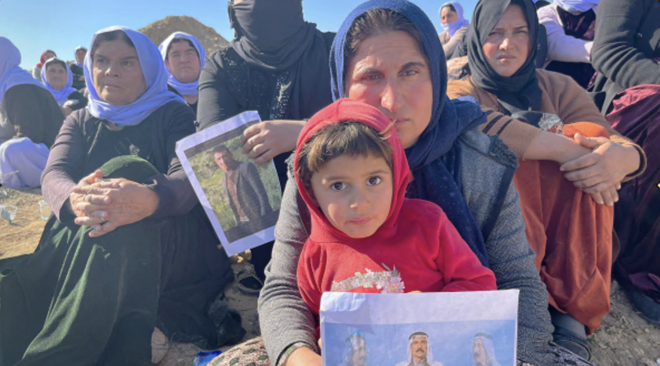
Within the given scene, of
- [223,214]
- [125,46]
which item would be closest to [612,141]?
[223,214]

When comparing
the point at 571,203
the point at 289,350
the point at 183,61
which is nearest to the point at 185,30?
the point at 183,61

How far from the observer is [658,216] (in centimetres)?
244

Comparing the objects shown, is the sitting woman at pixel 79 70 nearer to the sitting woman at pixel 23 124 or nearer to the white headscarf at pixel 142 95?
the sitting woman at pixel 23 124

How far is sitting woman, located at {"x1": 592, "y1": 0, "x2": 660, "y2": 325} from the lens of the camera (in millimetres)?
2400

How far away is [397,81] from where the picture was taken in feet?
4.87

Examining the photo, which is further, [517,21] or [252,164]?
[517,21]

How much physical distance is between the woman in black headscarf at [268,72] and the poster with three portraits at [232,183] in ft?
1.29

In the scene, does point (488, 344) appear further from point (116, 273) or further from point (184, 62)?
point (184, 62)

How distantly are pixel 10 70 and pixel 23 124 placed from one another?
1001 mm

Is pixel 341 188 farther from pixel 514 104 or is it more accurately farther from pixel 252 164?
pixel 514 104

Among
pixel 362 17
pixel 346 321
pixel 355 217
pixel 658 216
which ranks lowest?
pixel 658 216

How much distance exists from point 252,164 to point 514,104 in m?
1.51

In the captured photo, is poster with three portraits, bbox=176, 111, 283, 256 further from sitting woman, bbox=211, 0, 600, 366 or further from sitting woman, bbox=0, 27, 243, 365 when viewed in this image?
sitting woman, bbox=211, 0, 600, 366

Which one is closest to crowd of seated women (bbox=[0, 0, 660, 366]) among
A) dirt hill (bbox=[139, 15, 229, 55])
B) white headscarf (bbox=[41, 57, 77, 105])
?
white headscarf (bbox=[41, 57, 77, 105])
